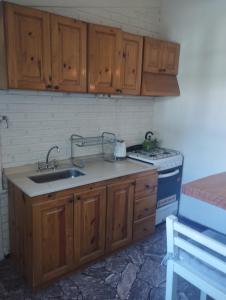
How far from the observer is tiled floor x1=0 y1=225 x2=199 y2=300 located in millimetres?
1982

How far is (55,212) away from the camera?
1939 mm

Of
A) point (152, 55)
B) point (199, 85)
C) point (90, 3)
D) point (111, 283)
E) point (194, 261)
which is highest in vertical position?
point (90, 3)

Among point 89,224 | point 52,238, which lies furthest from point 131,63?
point 52,238

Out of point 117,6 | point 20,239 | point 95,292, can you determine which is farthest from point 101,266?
point 117,6

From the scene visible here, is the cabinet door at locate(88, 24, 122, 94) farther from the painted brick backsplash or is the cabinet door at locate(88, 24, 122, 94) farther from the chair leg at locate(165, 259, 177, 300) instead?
the chair leg at locate(165, 259, 177, 300)

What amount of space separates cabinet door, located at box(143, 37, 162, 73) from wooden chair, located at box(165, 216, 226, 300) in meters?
1.95

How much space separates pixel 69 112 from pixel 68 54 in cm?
65

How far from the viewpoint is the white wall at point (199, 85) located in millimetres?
2750

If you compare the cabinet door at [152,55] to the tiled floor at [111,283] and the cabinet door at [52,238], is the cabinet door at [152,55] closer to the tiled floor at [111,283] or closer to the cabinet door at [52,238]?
the cabinet door at [52,238]

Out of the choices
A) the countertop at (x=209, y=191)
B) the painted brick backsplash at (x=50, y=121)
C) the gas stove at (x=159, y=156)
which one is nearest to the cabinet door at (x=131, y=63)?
the painted brick backsplash at (x=50, y=121)

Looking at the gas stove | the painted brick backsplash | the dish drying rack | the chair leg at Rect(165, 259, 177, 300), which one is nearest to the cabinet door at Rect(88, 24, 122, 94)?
the painted brick backsplash

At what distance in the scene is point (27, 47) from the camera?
74.3 inches

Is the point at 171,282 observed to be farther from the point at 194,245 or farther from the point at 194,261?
the point at 194,245

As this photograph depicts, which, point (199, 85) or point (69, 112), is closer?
point (69, 112)
